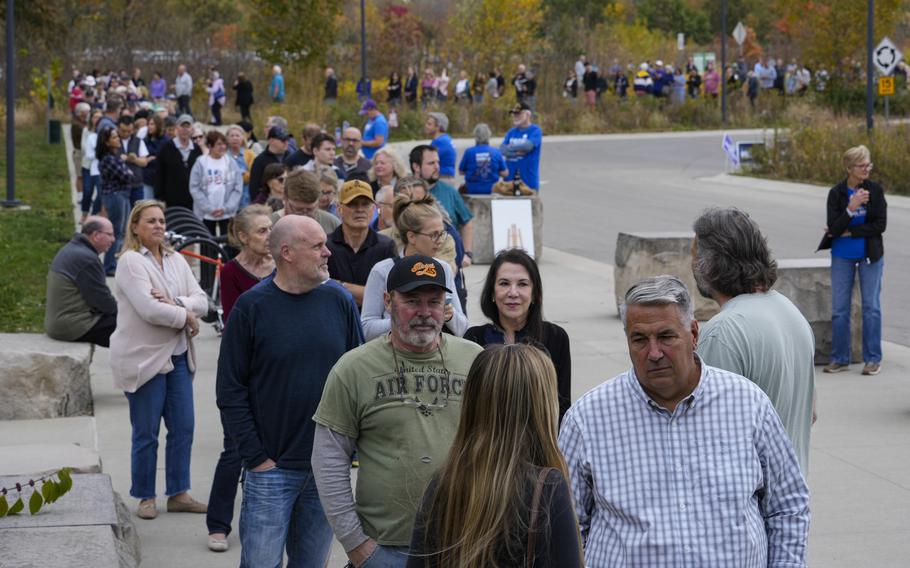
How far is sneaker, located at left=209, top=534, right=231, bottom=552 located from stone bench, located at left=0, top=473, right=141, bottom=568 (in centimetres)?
40

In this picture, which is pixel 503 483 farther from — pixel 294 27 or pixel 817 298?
pixel 294 27

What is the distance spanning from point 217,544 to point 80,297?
377cm

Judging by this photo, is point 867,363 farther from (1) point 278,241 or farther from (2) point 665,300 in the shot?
(2) point 665,300

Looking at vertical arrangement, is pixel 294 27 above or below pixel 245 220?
above

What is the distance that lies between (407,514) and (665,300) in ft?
4.32

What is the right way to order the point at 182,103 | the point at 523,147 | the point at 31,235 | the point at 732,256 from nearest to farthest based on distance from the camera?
1. the point at 732,256
2. the point at 523,147
3. the point at 31,235
4. the point at 182,103

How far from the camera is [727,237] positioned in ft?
15.0

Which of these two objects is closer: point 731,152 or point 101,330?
point 101,330

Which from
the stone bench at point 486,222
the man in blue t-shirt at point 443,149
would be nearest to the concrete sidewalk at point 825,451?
the man in blue t-shirt at point 443,149

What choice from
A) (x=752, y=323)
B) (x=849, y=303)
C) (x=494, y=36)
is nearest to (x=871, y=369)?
(x=849, y=303)

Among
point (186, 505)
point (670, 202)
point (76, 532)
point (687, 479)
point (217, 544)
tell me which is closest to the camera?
point (687, 479)

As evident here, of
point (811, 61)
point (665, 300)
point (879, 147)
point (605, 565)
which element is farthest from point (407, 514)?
point (811, 61)

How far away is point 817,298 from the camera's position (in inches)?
481

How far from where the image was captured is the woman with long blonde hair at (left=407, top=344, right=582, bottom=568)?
3330 millimetres
